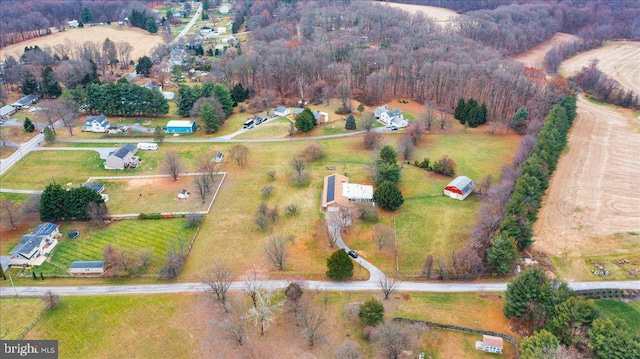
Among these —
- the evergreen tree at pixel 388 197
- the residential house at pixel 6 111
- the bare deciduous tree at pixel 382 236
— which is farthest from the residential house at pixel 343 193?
the residential house at pixel 6 111

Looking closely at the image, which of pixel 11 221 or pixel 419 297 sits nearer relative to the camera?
pixel 419 297

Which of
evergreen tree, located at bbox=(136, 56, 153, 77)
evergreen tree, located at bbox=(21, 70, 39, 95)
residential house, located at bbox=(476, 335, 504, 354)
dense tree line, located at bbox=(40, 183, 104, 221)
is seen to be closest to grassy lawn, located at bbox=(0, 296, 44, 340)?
dense tree line, located at bbox=(40, 183, 104, 221)

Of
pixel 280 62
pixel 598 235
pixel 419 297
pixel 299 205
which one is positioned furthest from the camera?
pixel 280 62

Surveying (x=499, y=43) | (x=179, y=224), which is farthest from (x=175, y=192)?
(x=499, y=43)

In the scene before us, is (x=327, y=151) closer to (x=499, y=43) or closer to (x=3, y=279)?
(x=3, y=279)

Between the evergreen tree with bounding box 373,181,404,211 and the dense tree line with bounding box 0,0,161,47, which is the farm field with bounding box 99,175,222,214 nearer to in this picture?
the evergreen tree with bounding box 373,181,404,211

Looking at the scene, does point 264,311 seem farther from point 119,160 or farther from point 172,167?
point 119,160
